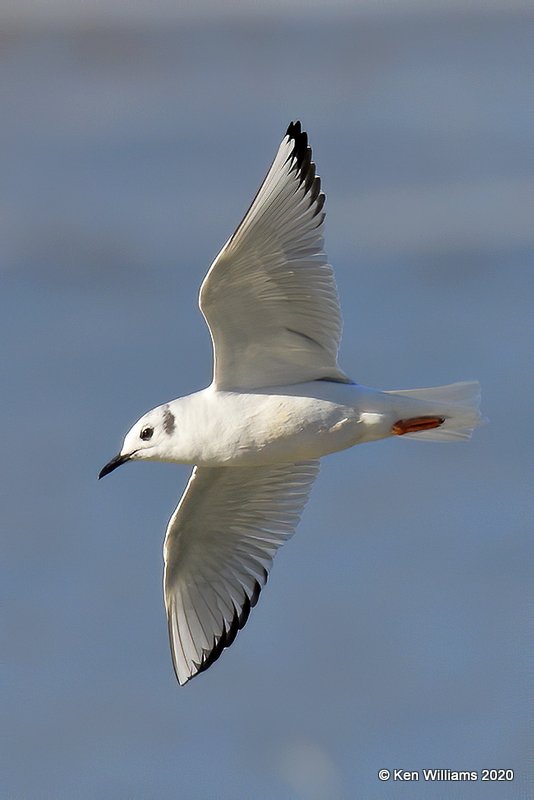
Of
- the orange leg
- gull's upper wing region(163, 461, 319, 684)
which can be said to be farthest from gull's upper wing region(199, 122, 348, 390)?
gull's upper wing region(163, 461, 319, 684)

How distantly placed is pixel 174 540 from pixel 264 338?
1.37 m

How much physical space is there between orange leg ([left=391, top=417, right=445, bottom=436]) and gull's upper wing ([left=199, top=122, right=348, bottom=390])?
365 millimetres

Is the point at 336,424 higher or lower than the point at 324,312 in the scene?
lower

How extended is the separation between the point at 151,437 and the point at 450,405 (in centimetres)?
133

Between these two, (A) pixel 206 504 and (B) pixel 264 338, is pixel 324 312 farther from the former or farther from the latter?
(A) pixel 206 504

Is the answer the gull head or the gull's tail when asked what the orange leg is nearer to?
the gull's tail

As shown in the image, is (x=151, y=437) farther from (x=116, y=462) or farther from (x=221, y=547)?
(x=221, y=547)

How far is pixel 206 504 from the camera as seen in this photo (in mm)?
8711

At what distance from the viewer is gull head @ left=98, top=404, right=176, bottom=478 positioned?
26.3 ft

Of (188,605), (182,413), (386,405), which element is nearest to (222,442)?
(182,413)

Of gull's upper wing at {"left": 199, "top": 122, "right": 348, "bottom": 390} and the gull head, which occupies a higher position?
gull's upper wing at {"left": 199, "top": 122, "right": 348, "bottom": 390}

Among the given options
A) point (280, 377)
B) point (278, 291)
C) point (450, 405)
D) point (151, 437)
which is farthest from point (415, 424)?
point (151, 437)

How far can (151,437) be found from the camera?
26.5ft

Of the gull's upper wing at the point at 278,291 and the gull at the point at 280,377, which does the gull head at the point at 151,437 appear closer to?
the gull at the point at 280,377
